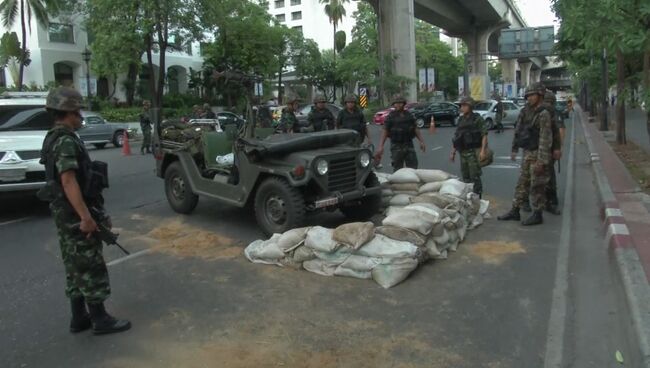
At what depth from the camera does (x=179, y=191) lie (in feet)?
26.1

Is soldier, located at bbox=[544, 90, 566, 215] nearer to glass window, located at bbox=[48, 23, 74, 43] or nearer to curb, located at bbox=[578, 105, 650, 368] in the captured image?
curb, located at bbox=[578, 105, 650, 368]

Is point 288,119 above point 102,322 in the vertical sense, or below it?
above

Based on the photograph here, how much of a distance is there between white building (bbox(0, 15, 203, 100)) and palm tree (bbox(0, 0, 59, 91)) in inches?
39.4

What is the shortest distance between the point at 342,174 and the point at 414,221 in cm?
132

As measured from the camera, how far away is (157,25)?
2859 cm

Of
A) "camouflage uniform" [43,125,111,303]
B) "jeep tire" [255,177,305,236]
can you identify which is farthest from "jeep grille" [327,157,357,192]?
"camouflage uniform" [43,125,111,303]

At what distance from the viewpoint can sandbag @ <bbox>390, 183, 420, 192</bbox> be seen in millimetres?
7238

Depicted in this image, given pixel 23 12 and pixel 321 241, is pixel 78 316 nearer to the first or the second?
pixel 321 241

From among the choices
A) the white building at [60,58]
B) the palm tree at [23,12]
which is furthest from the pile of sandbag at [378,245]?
the white building at [60,58]

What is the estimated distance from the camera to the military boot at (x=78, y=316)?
401cm

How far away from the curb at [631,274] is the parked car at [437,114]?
22.9 meters

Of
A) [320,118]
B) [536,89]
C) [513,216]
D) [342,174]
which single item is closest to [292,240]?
[342,174]

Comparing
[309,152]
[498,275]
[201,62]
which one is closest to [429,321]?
[498,275]

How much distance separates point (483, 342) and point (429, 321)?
471 mm
